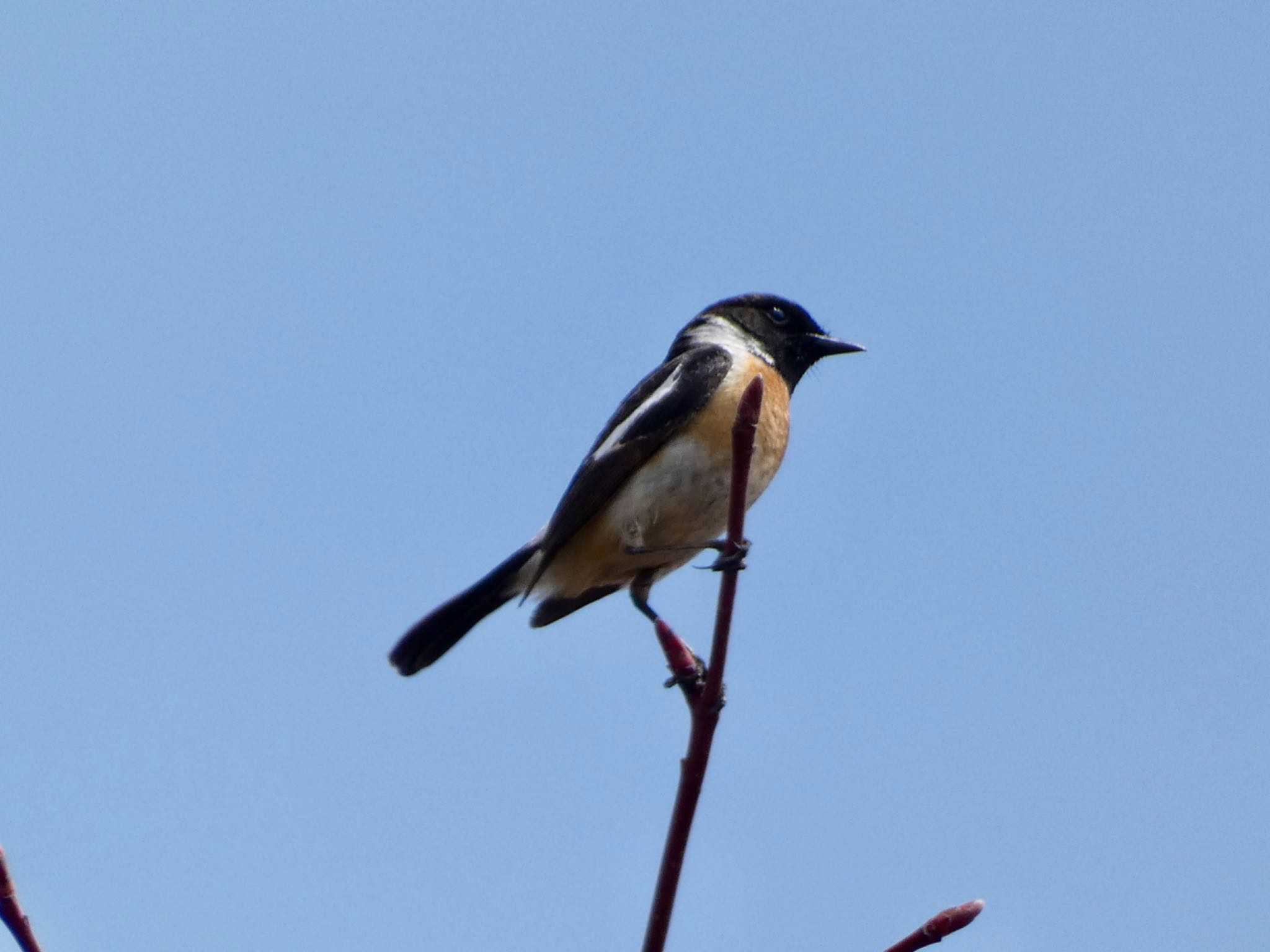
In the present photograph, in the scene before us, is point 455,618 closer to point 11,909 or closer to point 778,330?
point 778,330

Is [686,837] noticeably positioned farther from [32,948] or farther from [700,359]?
[700,359]

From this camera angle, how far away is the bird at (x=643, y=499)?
211 inches

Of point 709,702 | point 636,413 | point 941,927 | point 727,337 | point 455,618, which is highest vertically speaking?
point 727,337

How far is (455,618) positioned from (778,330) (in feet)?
6.87

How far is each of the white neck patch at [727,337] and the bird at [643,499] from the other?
37 mm

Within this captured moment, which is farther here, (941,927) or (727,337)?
(727,337)

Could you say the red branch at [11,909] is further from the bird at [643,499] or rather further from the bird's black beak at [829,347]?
the bird's black beak at [829,347]

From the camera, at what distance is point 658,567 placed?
19.3ft

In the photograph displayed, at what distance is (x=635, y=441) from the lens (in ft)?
17.8

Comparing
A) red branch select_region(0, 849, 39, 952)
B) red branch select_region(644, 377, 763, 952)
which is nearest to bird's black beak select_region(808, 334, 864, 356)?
red branch select_region(644, 377, 763, 952)

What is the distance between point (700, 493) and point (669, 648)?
259 centimetres

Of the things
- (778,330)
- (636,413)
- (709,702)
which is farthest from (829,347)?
(709,702)

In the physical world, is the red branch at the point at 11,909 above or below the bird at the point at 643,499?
below

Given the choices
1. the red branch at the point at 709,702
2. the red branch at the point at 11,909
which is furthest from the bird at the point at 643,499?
the red branch at the point at 11,909
